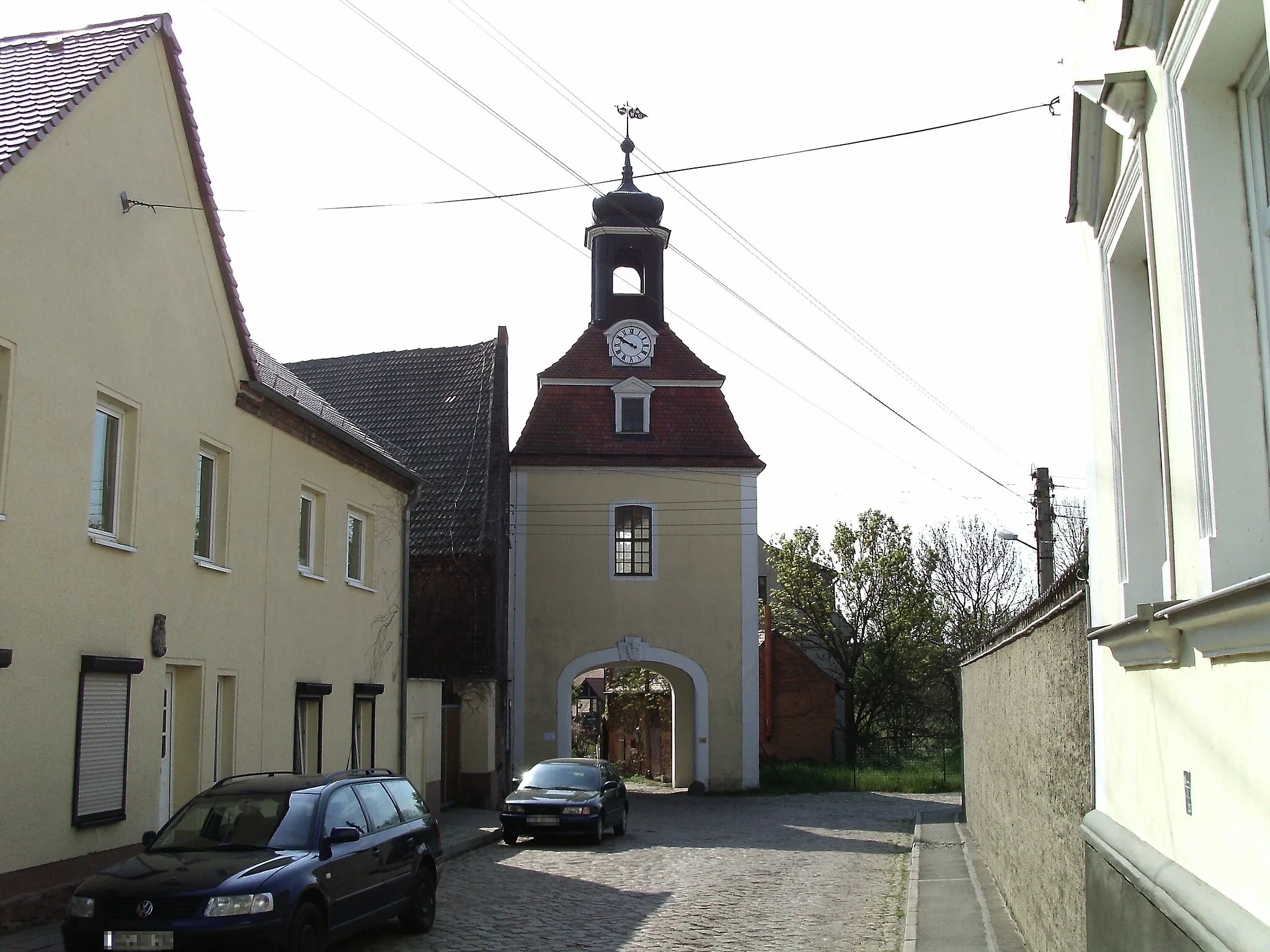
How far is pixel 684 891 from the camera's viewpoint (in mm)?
16359

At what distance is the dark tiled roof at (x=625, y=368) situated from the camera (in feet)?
121

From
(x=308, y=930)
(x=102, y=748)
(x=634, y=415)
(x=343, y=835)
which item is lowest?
(x=308, y=930)

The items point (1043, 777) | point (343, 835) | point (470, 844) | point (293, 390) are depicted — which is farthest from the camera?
point (470, 844)

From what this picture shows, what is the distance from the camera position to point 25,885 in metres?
11.6

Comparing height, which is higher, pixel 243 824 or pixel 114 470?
pixel 114 470

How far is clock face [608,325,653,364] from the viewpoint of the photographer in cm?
3728

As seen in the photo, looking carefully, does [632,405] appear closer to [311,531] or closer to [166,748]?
[311,531]

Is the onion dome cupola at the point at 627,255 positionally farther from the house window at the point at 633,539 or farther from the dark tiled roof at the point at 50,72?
the dark tiled roof at the point at 50,72

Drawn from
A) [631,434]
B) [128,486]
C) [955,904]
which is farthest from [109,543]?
[631,434]

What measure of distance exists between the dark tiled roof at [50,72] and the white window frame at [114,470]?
111 inches

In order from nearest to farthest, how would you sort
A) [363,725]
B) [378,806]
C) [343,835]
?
[343,835] < [378,806] < [363,725]

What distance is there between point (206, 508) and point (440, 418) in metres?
16.4

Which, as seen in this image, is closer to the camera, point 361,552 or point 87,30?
point 87,30

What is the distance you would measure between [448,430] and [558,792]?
12.2m
